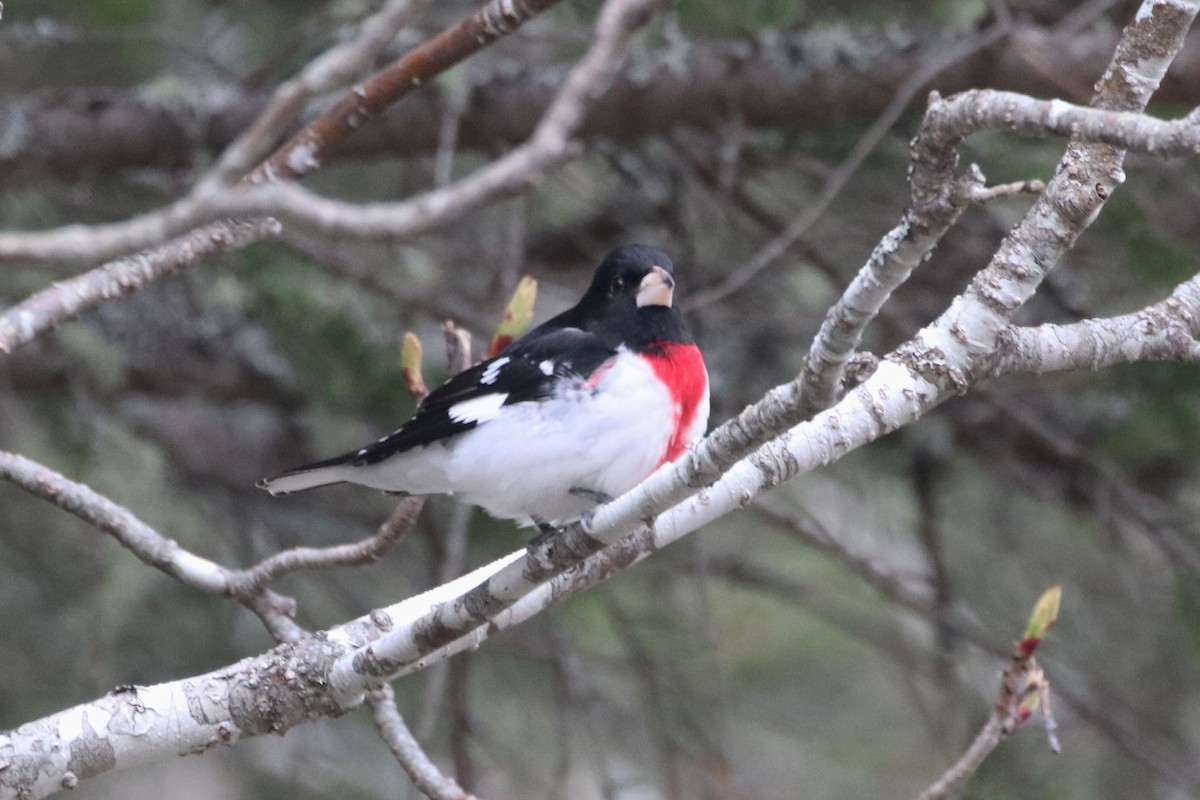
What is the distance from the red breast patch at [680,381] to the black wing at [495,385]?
0.10 m

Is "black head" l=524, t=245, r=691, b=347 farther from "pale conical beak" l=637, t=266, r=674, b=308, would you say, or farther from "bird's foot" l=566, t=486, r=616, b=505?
"bird's foot" l=566, t=486, r=616, b=505

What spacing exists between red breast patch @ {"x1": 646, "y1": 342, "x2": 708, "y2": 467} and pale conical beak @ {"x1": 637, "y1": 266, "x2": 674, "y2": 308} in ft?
0.30

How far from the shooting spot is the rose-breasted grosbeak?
8.66 ft

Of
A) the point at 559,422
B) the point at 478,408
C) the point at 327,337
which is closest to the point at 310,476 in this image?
the point at 478,408

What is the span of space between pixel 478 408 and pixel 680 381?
386 millimetres

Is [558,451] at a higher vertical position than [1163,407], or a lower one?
lower

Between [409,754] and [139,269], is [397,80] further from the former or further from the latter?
[409,754]

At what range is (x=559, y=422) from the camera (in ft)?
8.80

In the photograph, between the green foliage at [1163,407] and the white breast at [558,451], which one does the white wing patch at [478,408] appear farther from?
the green foliage at [1163,407]

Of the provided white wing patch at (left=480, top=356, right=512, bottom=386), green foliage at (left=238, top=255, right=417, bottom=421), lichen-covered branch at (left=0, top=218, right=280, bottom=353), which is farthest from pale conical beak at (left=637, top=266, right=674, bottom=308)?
green foliage at (left=238, top=255, right=417, bottom=421)

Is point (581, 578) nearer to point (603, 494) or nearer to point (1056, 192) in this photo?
point (603, 494)

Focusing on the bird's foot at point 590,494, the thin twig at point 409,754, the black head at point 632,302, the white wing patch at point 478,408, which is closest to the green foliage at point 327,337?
the black head at point 632,302

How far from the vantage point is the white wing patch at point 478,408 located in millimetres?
2764

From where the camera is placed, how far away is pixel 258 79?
426 cm
